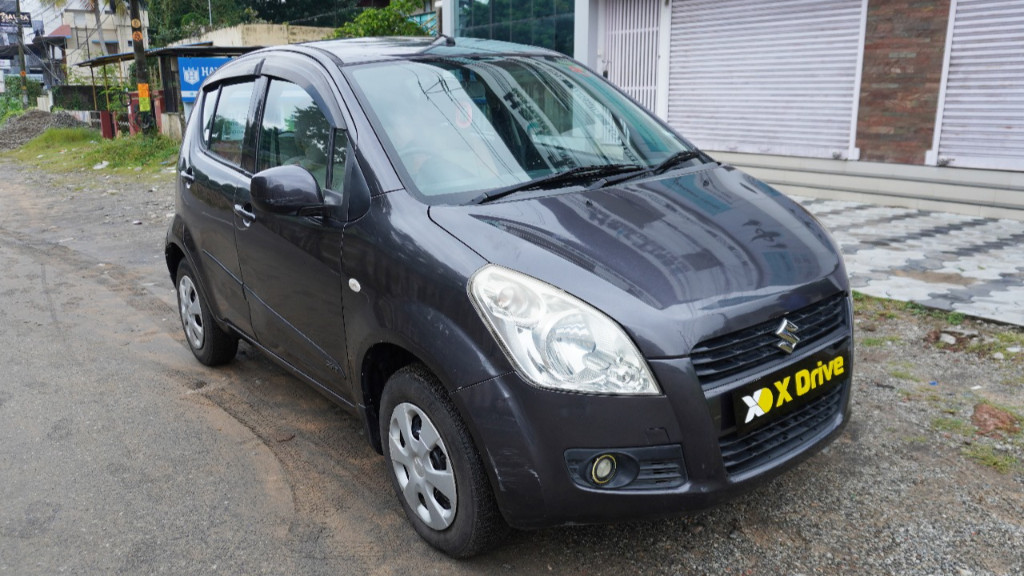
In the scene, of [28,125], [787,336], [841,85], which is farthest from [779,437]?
[28,125]

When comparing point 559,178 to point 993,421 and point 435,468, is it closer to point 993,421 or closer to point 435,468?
point 435,468

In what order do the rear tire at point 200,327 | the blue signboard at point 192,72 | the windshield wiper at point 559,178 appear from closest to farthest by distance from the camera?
1. the windshield wiper at point 559,178
2. the rear tire at point 200,327
3. the blue signboard at point 192,72

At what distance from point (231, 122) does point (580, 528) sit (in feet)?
8.96

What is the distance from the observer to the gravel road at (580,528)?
278 cm

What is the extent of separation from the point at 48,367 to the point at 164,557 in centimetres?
264

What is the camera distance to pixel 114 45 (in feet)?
204

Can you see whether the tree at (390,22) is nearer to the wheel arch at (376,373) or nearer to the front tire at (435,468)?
the wheel arch at (376,373)

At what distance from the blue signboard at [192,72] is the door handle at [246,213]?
13763mm

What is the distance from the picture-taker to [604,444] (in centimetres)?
234

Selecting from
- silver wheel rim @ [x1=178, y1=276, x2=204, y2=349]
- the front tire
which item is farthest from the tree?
the front tire

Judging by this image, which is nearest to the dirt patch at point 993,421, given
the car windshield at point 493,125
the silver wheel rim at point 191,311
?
the car windshield at point 493,125

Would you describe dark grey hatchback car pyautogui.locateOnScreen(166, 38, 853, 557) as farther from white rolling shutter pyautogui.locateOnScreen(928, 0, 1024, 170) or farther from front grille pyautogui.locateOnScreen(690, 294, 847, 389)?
white rolling shutter pyautogui.locateOnScreen(928, 0, 1024, 170)

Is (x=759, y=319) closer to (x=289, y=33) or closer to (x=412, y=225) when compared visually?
(x=412, y=225)

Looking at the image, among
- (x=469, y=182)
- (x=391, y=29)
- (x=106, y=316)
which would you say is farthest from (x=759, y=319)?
(x=391, y=29)
